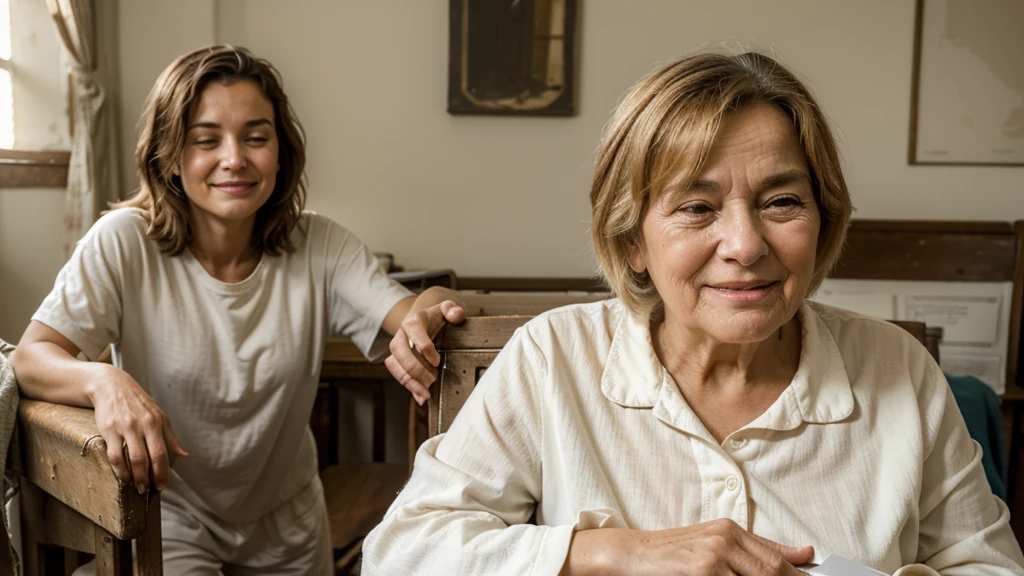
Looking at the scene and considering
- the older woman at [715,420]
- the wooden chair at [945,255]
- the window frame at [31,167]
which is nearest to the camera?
the older woman at [715,420]

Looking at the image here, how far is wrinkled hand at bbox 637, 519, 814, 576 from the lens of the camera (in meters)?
0.98

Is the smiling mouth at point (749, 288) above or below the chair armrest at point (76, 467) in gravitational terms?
above

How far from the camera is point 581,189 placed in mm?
3746

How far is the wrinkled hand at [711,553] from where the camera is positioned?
0.98 m

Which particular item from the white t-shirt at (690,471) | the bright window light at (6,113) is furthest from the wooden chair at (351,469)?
the bright window light at (6,113)

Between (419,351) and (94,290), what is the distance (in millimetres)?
682

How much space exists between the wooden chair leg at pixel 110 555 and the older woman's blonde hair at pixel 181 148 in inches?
23.8

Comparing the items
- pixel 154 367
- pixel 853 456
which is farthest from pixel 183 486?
pixel 853 456

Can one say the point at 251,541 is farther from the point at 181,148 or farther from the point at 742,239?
the point at 742,239

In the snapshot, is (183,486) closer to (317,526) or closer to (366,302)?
(317,526)

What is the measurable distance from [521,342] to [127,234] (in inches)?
36.0

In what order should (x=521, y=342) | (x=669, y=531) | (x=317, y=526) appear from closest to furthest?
1. (x=669, y=531)
2. (x=521, y=342)
3. (x=317, y=526)

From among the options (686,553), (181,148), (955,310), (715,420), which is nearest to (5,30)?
(181,148)

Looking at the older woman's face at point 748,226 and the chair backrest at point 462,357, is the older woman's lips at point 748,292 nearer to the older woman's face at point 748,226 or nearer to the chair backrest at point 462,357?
the older woman's face at point 748,226
